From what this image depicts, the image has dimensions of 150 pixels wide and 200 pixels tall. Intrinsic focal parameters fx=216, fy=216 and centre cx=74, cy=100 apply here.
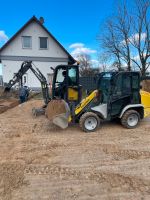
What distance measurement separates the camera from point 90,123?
7.11 m

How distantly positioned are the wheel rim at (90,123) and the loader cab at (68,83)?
3.61 feet

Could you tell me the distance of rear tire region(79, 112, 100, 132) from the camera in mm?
6969

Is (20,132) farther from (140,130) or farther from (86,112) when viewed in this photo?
(140,130)

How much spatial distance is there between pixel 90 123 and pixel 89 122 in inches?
2.0

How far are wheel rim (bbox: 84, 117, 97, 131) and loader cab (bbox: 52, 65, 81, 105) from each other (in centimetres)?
110

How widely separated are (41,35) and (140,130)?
16401 mm

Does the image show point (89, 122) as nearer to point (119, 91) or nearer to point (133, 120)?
point (119, 91)

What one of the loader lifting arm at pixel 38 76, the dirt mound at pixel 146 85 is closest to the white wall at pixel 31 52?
the dirt mound at pixel 146 85

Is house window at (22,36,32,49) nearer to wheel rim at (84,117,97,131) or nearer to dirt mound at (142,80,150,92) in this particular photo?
dirt mound at (142,80,150,92)

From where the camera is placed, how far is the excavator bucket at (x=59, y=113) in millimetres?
6859

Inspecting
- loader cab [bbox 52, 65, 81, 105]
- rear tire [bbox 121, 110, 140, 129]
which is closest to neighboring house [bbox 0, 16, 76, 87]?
loader cab [bbox 52, 65, 81, 105]

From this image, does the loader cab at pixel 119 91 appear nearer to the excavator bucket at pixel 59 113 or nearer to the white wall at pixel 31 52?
the excavator bucket at pixel 59 113

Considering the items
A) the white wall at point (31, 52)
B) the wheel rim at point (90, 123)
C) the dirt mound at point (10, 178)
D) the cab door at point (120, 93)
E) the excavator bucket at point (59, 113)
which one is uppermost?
the white wall at point (31, 52)

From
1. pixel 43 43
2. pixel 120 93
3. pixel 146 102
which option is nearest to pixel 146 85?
pixel 146 102
